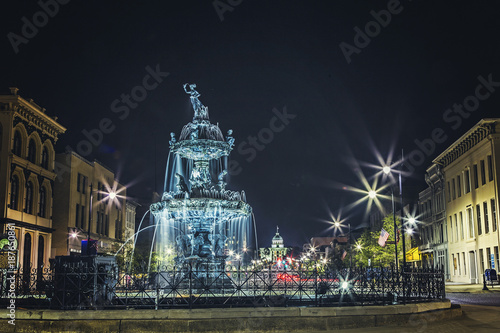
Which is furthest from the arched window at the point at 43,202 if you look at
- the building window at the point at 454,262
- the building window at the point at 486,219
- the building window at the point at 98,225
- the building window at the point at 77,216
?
the building window at the point at 454,262

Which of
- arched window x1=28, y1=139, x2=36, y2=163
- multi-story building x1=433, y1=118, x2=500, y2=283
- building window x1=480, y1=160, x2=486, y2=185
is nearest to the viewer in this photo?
multi-story building x1=433, y1=118, x2=500, y2=283

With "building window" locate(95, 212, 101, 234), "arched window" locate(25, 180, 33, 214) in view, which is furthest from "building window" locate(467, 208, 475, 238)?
"building window" locate(95, 212, 101, 234)

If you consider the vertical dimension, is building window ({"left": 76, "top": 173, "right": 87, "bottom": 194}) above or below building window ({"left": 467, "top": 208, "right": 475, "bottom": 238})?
above

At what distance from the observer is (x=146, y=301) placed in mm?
17953

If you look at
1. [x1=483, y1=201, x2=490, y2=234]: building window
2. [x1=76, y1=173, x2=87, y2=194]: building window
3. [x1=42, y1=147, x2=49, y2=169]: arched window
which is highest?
[x1=42, y1=147, x2=49, y2=169]: arched window

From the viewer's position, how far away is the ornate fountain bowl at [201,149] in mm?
25094

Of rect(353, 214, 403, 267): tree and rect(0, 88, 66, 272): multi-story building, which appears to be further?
rect(353, 214, 403, 267): tree

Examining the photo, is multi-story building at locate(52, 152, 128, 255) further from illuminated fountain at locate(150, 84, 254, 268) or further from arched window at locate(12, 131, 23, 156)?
illuminated fountain at locate(150, 84, 254, 268)

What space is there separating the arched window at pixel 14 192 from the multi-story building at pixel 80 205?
5.77 meters

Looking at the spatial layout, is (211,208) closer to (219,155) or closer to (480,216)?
(219,155)

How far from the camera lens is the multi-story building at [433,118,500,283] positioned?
146 ft

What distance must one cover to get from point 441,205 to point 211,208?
47098mm

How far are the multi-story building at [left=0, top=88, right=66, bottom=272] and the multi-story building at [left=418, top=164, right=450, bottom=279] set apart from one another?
3964 cm

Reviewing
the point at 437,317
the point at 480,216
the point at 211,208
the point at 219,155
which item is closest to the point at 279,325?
the point at 437,317
